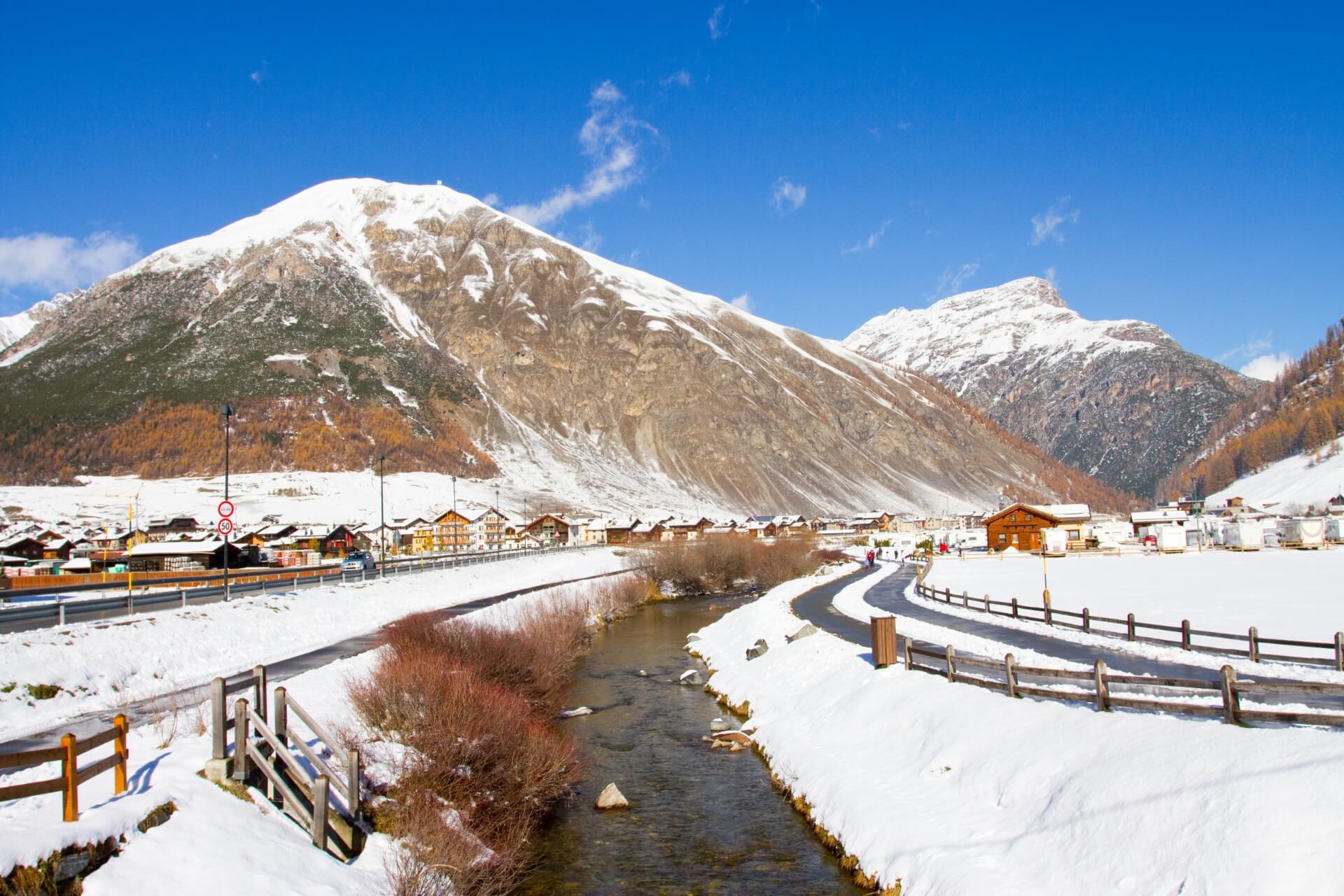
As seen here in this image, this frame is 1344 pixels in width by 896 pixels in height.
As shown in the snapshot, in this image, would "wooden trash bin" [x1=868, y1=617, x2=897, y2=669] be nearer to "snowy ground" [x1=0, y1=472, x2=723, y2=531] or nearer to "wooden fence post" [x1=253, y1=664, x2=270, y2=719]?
"wooden fence post" [x1=253, y1=664, x2=270, y2=719]

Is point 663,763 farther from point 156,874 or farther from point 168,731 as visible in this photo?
point 156,874

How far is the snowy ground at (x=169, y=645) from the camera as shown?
22797 mm

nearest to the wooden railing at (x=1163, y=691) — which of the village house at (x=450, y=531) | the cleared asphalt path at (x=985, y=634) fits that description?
the cleared asphalt path at (x=985, y=634)

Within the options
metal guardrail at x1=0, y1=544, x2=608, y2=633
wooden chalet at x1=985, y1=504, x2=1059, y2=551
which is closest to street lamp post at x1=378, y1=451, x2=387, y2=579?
metal guardrail at x1=0, y1=544, x2=608, y2=633

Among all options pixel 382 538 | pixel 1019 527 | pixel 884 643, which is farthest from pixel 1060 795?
pixel 1019 527

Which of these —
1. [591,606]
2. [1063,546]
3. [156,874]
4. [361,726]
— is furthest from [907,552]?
[156,874]

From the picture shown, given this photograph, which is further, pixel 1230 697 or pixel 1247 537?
pixel 1247 537

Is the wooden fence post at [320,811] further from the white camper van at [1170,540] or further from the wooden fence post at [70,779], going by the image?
the white camper van at [1170,540]

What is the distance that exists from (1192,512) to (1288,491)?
17656mm

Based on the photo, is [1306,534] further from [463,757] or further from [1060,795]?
[463,757]

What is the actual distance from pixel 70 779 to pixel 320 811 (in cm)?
367

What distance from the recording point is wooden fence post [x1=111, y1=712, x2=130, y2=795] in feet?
38.9

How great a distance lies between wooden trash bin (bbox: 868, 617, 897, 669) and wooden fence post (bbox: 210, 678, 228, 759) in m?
17.1

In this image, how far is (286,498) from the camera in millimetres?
164875
